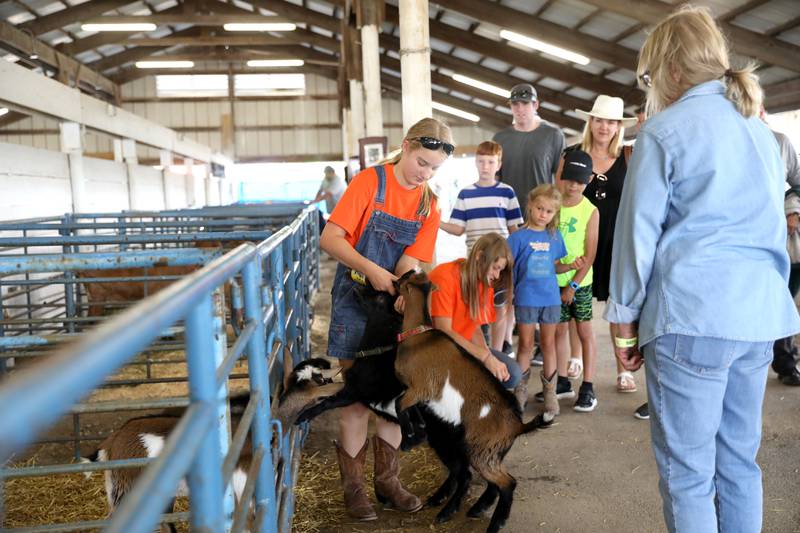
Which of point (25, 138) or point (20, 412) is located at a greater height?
point (25, 138)

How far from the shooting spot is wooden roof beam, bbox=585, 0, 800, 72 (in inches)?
365

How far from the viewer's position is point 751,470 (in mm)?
1879

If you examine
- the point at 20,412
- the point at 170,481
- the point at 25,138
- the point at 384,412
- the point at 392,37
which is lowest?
the point at 384,412

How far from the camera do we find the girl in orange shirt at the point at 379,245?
246 centimetres

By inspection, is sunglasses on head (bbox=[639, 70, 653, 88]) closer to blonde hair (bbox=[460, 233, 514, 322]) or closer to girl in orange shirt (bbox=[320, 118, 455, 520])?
girl in orange shirt (bbox=[320, 118, 455, 520])

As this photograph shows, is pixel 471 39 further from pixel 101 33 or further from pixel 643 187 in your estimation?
pixel 643 187

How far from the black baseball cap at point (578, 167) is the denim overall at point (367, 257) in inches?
52.9

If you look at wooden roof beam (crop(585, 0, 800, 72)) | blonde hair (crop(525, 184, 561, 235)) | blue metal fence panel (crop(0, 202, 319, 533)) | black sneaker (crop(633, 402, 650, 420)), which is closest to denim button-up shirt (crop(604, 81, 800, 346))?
blue metal fence panel (crop(0, 202, 319, 533))

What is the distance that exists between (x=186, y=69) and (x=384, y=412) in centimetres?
2360

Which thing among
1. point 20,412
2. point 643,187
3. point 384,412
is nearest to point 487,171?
point 384,412

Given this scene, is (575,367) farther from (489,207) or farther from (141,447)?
(141,447)

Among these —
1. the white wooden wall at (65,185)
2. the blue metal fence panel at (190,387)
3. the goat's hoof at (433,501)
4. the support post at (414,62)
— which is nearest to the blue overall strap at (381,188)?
the blue metal fence panel at (190,387)

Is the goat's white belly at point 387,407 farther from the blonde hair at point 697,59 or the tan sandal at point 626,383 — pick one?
the tan sandal at point 626,383

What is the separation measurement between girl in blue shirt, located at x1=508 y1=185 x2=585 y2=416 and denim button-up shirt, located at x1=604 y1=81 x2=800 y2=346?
175cm
